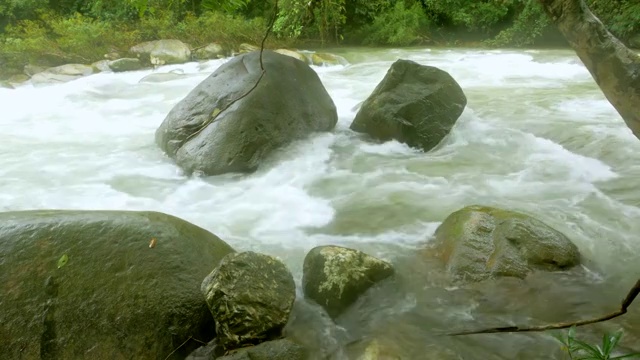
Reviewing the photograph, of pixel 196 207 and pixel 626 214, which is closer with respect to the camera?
pixel 626 214

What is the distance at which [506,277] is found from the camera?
384 cm

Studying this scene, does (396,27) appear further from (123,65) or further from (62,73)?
(62,73)

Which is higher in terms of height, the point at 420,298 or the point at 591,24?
the point at 591,24

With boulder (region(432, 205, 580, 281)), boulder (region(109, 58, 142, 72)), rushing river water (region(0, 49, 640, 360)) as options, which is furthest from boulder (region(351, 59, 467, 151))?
boulder (region(109, 58, 142, 72))

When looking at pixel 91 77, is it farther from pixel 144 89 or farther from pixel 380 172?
pixel 380 172

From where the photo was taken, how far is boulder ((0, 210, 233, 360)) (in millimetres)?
2975

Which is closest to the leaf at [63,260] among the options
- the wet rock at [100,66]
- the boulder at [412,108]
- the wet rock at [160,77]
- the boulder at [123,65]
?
Answer: the boulder at [412,108]

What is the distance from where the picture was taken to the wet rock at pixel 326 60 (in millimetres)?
14188

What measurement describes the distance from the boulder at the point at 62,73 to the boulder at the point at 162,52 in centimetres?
171

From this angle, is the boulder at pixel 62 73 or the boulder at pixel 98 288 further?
the boulder at pixel 62 73

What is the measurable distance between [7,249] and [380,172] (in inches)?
166

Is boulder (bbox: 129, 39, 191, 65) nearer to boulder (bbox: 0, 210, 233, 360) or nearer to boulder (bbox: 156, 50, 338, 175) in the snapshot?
boulder (bbox: 156, 50, 338, 175)

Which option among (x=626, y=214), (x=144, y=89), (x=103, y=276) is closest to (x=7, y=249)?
(x=103, y=276)

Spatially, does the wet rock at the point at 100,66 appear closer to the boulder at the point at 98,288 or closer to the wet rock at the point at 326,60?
the wet rock at the point at 326,60
